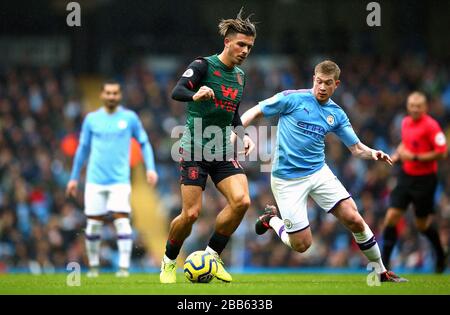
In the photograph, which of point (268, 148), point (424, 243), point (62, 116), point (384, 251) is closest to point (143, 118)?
point (62, 116)

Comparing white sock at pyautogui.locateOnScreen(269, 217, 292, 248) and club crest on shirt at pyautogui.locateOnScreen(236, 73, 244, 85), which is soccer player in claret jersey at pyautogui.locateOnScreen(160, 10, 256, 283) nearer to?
club crest on shirt at pyautogui.locateOnScreen(236, 73, 244, 85)

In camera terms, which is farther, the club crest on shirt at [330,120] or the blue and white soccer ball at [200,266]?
the club crest on shirt at [330,120]

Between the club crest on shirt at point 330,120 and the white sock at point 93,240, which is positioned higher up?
the club crest on shirt at point 330,120

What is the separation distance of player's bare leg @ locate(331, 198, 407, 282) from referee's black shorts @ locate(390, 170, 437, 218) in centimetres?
262

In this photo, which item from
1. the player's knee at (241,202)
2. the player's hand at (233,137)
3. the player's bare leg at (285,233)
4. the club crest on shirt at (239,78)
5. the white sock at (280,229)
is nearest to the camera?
the player's knee at (241,202)

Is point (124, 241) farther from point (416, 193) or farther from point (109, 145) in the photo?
point (416, 193)

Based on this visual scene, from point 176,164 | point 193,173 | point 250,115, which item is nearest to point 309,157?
point 250,115

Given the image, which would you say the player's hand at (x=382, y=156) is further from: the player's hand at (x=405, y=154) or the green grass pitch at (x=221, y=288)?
the player's hand at (x=405, y=154)

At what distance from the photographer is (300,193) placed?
941cm

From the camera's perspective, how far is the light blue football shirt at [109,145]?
462 inches

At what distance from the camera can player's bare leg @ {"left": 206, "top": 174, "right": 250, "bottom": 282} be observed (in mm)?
8859

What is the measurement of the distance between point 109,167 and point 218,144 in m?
3.09

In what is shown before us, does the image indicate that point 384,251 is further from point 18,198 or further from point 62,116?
point 62,116

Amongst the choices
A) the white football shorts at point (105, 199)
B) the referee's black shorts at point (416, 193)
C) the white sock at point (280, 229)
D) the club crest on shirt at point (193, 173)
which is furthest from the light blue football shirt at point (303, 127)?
the white football shorts at point (105, 199)
